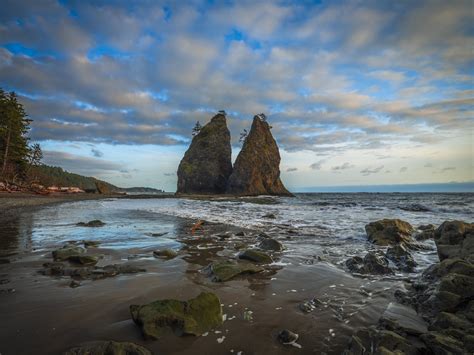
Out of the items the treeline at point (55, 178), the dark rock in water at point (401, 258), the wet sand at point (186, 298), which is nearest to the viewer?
the wet sand at point (186, 298)

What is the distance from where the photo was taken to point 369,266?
6.16 m

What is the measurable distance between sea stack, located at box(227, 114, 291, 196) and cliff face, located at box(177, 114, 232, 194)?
515 cm

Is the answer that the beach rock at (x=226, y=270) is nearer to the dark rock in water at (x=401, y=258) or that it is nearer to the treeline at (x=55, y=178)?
the dark rock in water at (x=401, y=258)

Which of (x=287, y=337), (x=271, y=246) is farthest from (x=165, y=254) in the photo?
(x=287, y=337)

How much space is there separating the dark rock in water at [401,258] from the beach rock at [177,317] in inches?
202

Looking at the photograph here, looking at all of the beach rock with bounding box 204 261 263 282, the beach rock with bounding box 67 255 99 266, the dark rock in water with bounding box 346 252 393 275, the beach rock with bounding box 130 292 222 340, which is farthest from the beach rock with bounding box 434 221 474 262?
the beach rock with bounding box 67 255 99 266

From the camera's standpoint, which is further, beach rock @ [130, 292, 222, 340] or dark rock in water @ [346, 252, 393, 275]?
dark rock in water @ [346, 252, 393, 275]

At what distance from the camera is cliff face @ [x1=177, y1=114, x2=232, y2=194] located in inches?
3007

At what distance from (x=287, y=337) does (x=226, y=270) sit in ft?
8.19

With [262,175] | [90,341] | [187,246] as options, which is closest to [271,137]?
[262,175]

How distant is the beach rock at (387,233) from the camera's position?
368 inches

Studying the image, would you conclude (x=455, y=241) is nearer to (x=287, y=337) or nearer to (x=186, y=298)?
(x=287, y=337)

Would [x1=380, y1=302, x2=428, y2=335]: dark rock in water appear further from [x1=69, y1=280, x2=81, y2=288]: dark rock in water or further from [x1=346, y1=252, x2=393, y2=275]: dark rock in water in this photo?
[x1=69, y1=280, x2=81, y2=288]: dark rock in water

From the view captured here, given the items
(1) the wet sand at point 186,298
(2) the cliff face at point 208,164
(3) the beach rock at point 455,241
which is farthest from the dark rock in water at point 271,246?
(2) the cliff face at point 208,164
